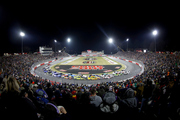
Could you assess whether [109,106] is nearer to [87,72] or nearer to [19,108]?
[19,108]

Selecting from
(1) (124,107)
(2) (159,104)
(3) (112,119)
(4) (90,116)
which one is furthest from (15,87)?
(2) (159,104)

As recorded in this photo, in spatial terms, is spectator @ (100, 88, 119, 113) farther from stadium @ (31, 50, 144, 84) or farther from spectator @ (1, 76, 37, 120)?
stadium @ (31, 50, 144, 84)

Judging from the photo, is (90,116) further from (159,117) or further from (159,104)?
(159,104)

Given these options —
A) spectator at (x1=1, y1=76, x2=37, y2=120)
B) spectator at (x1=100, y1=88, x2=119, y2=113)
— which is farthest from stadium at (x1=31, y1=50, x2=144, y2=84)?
spectator at (x1=1, y1=76, x2=37, y2=120)

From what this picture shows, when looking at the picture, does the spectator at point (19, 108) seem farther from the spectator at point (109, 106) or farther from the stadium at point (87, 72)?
the stadium at point (87, 72)

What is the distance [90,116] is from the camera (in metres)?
2.97

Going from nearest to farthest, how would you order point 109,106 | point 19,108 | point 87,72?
1. point 19,108
2. point 109,106
3. point 87,72

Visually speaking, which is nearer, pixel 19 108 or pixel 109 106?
pixel 19 108

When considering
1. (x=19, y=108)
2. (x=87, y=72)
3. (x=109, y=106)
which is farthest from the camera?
(x=87, y=72)

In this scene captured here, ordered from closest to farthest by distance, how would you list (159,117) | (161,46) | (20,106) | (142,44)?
(20,106)
(159,117)
(161,46)
(142,44)

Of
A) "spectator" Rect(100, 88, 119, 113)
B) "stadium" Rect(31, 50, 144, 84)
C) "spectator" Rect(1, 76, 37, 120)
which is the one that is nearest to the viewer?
"spectator" Rect(1, 76, 37, 120)

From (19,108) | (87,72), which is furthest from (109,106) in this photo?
(87,72)

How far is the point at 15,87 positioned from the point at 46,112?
132 centimetres

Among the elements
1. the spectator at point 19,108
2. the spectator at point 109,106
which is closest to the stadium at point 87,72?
the spectator at point 109,106
